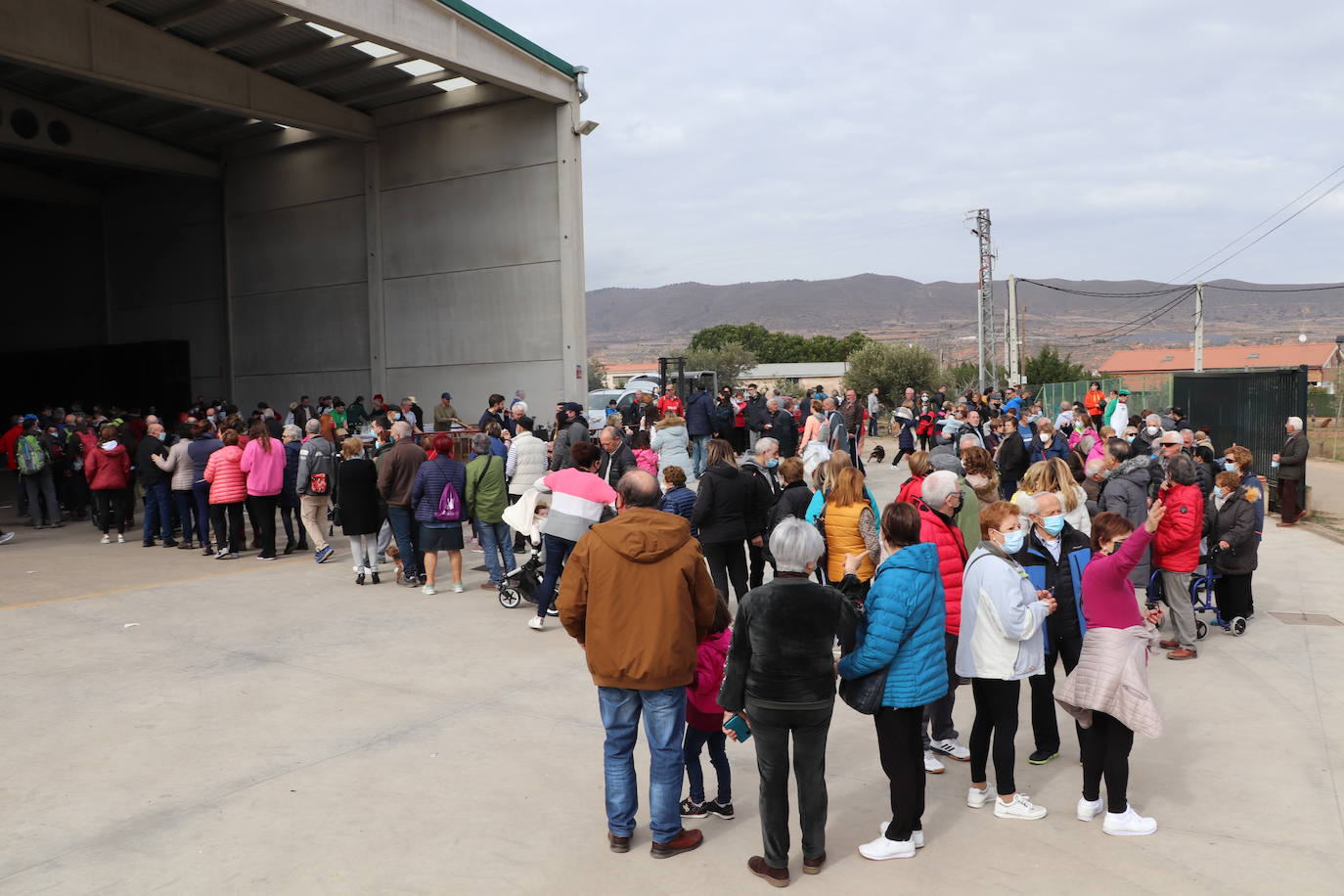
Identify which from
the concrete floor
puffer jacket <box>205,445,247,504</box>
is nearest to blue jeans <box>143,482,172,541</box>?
puffer jacket <box>205,445,247,504</box>

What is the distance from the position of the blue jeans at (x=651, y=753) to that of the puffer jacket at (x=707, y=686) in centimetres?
16

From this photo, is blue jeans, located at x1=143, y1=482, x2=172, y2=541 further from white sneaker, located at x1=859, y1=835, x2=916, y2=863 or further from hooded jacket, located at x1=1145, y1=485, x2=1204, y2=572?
hooded jacket, located at x1=1145, y1=485, x2=1204, y2=572

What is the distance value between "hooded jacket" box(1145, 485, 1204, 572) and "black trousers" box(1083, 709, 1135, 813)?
3.28 m

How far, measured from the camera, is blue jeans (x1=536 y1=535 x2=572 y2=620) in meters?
7.88

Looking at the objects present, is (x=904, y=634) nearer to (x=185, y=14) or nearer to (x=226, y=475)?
(x=226, y=475)

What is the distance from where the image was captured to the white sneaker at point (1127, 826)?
Result: 172 inches

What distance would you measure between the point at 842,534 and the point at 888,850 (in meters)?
2.47

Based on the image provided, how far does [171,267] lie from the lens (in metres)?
29.6

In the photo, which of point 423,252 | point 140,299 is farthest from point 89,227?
point 423,252

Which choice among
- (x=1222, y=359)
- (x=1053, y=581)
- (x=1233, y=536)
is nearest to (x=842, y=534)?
(x=1053, y=581)

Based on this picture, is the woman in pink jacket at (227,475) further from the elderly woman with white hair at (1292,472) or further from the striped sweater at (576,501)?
the elderly woman with white hair at (1292,472)

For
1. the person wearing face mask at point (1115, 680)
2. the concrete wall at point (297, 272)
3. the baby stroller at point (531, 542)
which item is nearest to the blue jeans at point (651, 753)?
the person wearing face mask at point (1115, 680)

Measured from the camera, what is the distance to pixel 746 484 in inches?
298

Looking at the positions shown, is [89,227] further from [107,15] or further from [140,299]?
[107,15]
